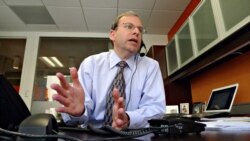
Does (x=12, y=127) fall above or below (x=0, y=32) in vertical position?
below

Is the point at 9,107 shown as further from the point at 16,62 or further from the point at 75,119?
the point at 16,62

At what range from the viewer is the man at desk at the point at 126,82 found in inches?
44.2

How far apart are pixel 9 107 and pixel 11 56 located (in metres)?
4.45

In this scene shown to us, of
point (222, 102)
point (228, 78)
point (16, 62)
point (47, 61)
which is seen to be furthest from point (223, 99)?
point (16, 62)

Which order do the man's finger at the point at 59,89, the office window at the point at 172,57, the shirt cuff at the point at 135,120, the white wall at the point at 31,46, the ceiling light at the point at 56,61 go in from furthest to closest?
the ceiling light at the point at 56,61 < the white wall at the point at 31,46 < the office window at the point at 172,57 < the shirt cuff at the point at 135,120 < the man's finger at the point at 59,89

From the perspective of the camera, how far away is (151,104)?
3.89 ft

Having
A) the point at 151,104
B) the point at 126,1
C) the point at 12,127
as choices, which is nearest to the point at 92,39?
the point at 126,1

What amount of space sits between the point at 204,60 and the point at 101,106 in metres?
1.42

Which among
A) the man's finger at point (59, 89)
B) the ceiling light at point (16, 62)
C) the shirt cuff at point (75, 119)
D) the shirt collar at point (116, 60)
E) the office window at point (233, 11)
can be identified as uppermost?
the ceiling light at point (16, 62)

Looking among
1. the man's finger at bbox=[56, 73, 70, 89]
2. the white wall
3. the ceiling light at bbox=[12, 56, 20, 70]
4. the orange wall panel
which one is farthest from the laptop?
the ceiling light at bbox=[12, 56, 20, 70]

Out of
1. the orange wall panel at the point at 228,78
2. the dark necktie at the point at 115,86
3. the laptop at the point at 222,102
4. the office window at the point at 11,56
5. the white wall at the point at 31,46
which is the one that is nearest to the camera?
the dark necktie at the point at 115,86

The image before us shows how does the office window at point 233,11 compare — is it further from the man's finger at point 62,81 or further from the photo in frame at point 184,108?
the photo in frame at point 184,108

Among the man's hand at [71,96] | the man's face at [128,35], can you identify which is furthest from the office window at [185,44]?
the man's hand at [71,96]

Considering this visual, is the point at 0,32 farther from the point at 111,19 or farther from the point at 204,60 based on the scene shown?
the point at 204,60
